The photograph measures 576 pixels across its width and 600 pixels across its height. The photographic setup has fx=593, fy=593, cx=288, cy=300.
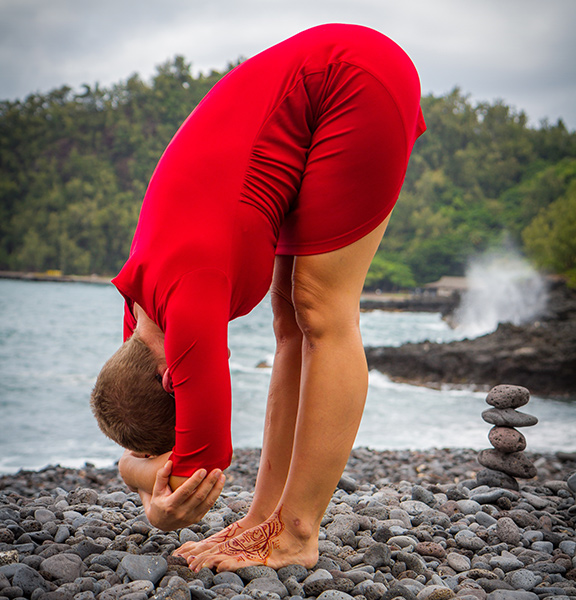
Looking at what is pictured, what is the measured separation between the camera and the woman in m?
1.24

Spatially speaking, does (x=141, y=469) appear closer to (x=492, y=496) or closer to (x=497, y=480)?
(x=492, y=496)

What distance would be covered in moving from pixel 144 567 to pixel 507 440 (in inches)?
84.5

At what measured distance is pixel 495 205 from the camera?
7319 centimetres

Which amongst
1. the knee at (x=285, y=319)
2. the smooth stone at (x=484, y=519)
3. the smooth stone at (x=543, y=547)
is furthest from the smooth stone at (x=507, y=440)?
the knee at (x=285, y=319)

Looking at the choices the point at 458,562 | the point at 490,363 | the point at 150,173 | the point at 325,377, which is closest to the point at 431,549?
the point at 458,562

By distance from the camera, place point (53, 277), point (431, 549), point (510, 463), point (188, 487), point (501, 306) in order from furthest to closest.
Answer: point (53, 277) → point (501, 306) → point (510, 463) → point (431, 549) → point (188, 487)

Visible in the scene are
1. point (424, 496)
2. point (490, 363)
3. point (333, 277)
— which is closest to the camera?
point (333, 277)

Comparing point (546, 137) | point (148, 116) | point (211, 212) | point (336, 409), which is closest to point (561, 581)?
point (336, 409)

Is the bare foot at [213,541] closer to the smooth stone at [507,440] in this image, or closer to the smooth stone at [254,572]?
the smooth stone at [254,572]

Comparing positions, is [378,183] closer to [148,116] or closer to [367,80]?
[367,80]

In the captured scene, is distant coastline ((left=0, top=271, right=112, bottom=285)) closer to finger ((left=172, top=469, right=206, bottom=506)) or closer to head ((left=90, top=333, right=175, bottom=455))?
head ((left=90, top=333, right=175, bottom=455))

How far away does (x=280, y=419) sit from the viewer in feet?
5.74

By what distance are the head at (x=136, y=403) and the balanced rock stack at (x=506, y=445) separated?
2.09 m

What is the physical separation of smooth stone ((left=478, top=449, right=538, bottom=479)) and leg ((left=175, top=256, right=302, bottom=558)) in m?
1.67
